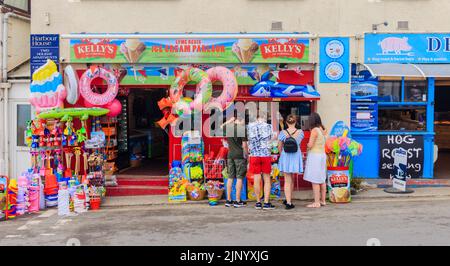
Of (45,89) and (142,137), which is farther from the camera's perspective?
(142,137)

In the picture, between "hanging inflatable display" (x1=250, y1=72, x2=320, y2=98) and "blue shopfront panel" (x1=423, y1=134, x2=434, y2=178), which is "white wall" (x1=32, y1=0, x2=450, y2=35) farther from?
"blue shopfront panel" (x1=423, y1=134, x2=434, y2=178)

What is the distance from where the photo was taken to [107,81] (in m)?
11.1

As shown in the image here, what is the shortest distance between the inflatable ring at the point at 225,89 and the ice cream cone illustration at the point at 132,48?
6.05 ft

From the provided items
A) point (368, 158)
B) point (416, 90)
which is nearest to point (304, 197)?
point (368, 158)

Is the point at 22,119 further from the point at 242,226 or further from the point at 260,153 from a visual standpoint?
the point at 242,226

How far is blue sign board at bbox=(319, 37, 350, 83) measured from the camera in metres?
11.6

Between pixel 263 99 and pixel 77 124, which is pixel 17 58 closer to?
pixel 77 124

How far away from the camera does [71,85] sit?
1093cm

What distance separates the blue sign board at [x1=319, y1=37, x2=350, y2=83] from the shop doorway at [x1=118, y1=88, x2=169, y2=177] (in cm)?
432

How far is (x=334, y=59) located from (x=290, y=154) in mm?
3044

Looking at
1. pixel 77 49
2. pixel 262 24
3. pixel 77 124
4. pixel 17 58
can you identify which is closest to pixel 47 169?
pixel 77 124

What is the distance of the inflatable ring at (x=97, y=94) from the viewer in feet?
36.0

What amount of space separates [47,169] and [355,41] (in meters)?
7.05

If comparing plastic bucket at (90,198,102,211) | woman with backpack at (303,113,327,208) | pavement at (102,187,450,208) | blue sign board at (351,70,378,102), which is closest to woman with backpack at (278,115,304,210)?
woman with backpack at (303,113,327,208)
